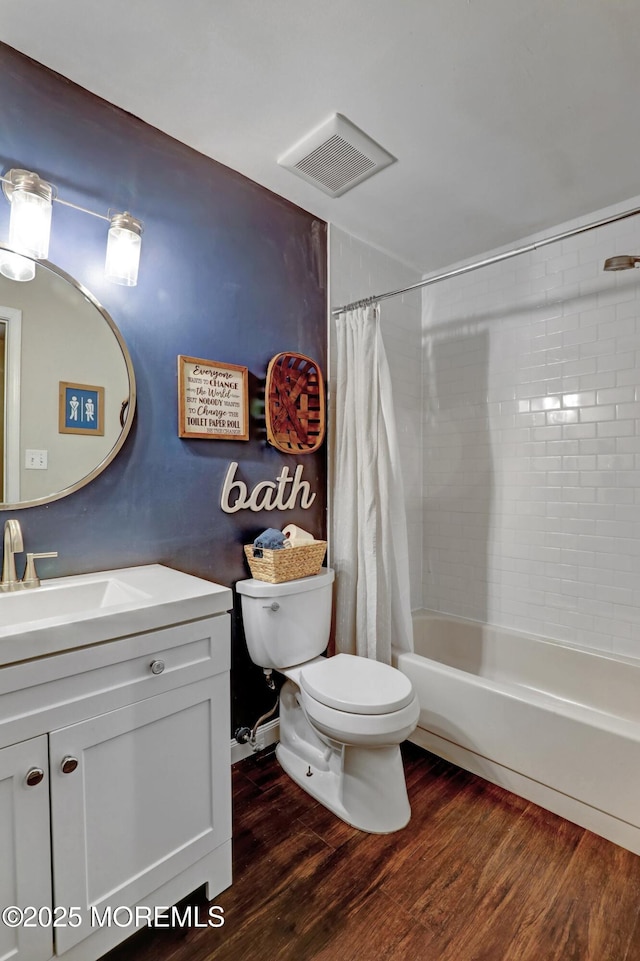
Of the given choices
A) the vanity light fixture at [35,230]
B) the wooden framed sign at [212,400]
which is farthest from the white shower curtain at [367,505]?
the vanity light fixture at [35,230]

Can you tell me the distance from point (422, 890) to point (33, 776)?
1.12 metres

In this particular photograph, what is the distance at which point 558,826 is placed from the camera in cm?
156

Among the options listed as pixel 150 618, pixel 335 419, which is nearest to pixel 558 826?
pixel 150 618

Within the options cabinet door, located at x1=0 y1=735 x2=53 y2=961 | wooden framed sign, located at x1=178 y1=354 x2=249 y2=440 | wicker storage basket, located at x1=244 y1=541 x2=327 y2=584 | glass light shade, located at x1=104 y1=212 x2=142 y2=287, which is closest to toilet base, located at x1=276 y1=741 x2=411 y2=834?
wicker storage basket, located at x1=244 y1=541 x2=327 y2=584

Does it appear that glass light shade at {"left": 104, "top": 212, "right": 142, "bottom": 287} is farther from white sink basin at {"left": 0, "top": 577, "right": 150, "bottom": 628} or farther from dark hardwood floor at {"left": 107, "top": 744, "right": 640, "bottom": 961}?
dark hardwood floor at {"left": 107, "top": 744, "right": 640, "bottom": 961}

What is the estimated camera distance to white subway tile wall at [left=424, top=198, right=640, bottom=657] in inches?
81.6

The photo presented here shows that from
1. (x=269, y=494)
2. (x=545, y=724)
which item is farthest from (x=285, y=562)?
(x=545, y=724)

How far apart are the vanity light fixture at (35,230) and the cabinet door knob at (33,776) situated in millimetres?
1292

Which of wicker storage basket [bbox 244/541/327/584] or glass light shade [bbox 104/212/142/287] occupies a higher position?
glass light shade [bbox 104/212/142/287]

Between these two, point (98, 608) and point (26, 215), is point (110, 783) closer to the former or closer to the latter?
point (98, 608)

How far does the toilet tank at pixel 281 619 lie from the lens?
1.74m

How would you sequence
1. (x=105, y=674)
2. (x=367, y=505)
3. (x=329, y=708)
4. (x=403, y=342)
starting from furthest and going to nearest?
(x=403, y=342), (x=367, y=505), (x=329, y=708), (x=105, y=674)

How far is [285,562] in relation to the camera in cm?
177

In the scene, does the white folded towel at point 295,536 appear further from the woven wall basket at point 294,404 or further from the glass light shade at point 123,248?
the glass light shade at point 123,248
